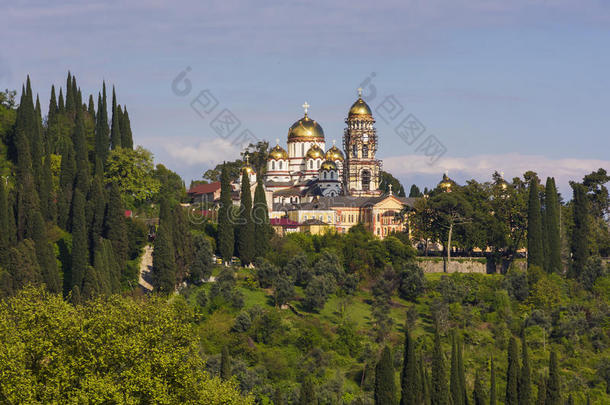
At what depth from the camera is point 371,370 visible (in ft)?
177

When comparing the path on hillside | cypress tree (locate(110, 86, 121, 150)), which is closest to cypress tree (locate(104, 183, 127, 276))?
the path on hillside

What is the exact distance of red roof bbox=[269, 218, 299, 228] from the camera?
8728cm

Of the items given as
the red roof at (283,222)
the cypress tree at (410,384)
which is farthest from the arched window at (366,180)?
the cypress tree at (410,384)

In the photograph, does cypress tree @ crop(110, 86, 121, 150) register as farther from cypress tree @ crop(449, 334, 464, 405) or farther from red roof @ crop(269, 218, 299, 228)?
cypress tree @ crop(449, 334, 464, 405)

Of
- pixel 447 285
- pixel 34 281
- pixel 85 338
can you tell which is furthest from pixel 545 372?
pixel 85 338

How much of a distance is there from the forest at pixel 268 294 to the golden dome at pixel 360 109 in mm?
20002

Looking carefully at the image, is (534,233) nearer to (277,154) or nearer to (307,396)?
(307,396)

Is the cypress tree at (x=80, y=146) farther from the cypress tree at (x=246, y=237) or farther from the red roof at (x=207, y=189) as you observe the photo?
the red roof at (x=207, y=189)

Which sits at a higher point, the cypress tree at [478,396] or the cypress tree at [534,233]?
the cypress tree at [534,233]

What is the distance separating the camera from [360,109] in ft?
330

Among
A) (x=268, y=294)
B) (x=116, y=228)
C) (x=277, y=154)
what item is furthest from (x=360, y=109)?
(x=116, y=228)

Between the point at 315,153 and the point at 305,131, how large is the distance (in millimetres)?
3205

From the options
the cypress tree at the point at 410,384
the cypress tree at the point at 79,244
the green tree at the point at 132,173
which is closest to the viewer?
the cypress tree at the point at 410,384

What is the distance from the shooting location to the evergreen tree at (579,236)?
7306cm
